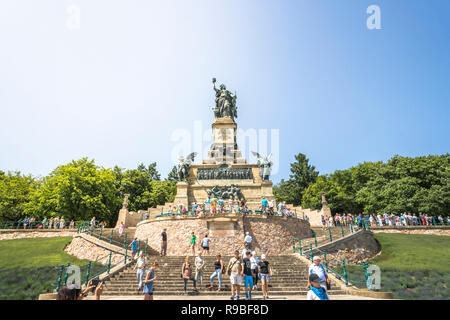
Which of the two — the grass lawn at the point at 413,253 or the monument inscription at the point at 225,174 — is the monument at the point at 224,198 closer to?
the monument inscription at the point at 225,174

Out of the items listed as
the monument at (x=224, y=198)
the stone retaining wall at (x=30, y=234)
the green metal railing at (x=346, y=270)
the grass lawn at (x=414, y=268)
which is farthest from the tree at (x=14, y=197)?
the grass lawn at (x=414, y=268)

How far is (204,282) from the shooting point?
11969 millimetres

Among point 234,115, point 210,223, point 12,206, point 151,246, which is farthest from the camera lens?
point 234,115

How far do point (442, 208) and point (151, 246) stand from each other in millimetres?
31573

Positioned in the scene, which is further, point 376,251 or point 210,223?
point 376,251

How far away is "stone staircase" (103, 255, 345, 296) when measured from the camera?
10.8 metres

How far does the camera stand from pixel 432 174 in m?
36.3

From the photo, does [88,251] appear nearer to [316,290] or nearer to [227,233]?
[227,233]

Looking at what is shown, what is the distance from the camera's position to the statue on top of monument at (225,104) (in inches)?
1486

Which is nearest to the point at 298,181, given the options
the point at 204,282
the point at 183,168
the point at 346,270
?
the point at 183,168

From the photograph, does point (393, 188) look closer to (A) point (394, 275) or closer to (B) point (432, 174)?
(B) point (432, 174)
